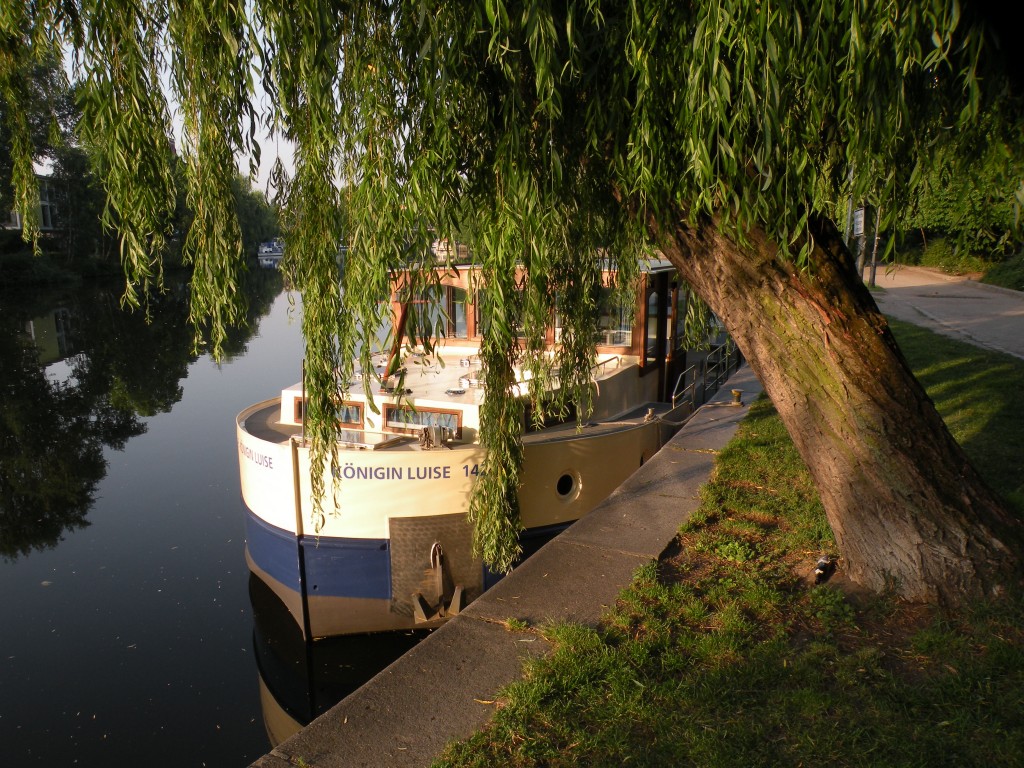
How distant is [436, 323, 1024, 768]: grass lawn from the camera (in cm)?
305

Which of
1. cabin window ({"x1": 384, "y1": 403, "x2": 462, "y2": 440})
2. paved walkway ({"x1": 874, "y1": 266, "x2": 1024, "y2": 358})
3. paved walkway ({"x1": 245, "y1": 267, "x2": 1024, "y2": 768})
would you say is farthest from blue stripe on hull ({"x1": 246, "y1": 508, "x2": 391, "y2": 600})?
paved walkway ({"x1": 874, "y1": 266, "x2": 1024, "y2": 358})

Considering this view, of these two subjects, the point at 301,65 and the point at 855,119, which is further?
the point at 301,65

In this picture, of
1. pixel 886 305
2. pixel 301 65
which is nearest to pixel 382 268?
pixel 301 65

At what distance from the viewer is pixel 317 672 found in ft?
26.3

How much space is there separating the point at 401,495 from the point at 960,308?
19.9 m

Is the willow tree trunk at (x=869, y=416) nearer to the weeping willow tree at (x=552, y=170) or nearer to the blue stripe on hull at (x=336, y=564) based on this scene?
the weeping willow tree at (x=552, y=170)

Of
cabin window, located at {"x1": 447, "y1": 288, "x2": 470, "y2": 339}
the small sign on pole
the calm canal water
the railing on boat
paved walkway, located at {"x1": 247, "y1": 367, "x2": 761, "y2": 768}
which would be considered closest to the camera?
paved walkway, located at {"x1": 247, "y1": 367, "x2": 761, "y2": 768}

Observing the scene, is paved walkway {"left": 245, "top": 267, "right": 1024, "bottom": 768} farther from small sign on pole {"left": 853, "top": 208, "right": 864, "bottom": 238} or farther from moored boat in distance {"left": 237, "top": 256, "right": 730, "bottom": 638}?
moored boat in distance {"left": 237, "top": 256, "right": 730, "bottom": 638}

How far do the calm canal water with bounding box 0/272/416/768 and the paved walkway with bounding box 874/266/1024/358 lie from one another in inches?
402

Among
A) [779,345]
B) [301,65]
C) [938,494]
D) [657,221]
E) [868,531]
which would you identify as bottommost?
[868,531]

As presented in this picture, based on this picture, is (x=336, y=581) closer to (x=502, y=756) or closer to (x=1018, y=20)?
(x=502, y=756)

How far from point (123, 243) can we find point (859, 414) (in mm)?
4139

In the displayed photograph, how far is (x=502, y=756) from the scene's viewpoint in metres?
3.13

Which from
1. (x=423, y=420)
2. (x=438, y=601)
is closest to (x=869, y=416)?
(x=438, y=601)
